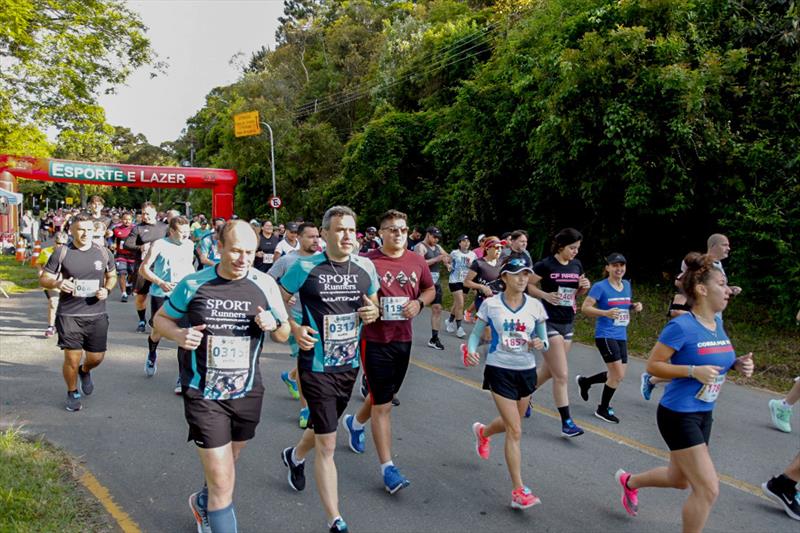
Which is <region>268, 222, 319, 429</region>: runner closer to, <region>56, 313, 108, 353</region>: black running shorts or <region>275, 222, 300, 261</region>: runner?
<region>56, 313, 108, 353</region>: black running shorts

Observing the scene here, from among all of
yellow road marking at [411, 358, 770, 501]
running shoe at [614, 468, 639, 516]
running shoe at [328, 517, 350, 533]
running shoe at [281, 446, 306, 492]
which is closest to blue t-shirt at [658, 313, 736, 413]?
running shoe at [614, 468, 639, 516]

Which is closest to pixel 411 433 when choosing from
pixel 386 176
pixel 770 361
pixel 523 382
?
Result: pixel 523 382

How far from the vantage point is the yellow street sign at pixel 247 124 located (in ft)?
126

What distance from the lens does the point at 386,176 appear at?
27547 mm

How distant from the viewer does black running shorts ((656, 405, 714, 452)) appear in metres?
3.58

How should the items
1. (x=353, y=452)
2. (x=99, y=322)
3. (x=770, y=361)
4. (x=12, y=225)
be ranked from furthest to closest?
1. (x=12, y=225)
2. (x=770, y=361)
3. (x=99, y=322)
4. (x=353, y=452)

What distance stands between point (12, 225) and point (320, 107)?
2351 centimetres

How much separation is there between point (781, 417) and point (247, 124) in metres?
37.0

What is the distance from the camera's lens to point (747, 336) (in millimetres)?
10539

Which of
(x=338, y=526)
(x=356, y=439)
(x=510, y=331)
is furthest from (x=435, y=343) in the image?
(x=338, y=526)

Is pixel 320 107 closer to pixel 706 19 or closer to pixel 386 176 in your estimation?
pixel 386 176

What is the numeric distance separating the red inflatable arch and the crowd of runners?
2202cm

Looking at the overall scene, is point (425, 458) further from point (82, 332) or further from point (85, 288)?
point (85, 288)

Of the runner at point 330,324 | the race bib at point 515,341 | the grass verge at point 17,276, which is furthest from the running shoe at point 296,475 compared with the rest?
the grass verge at point 17,276
